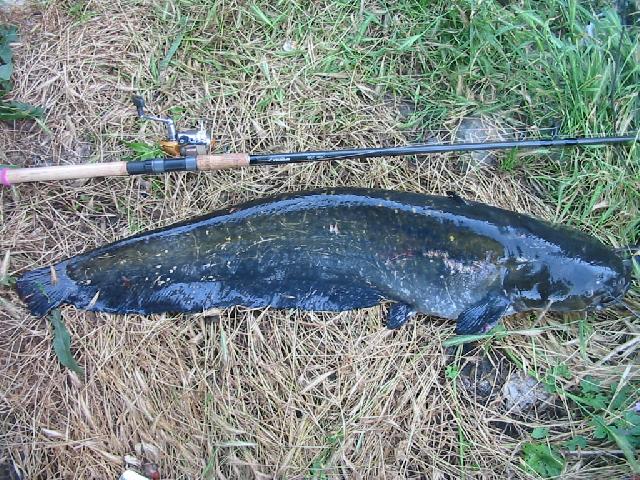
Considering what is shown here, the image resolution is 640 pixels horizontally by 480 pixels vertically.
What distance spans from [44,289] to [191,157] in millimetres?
983

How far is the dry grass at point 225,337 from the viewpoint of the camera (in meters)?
2.63

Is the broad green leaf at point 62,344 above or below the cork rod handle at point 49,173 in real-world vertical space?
below

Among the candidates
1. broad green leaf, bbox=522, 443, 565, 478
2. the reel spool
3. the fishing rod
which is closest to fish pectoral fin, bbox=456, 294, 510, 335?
broad green leaf, bbox=522, 443, 565, 478

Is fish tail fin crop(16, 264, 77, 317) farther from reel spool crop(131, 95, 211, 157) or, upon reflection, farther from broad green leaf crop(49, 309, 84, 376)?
reel spool crop(131, 95, 211, 157)

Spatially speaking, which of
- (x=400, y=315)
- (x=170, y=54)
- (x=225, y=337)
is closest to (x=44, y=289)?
(x=225, y=337)

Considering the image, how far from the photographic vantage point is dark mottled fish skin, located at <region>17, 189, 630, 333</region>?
8.73 ft

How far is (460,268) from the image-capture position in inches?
107

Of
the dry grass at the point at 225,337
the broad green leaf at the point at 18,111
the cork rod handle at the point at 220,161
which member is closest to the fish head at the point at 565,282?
the dry grass at the point at 225,337

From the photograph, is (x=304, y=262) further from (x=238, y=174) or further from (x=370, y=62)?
(x=370, y=62)

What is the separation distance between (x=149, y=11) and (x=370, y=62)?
1.34 metres

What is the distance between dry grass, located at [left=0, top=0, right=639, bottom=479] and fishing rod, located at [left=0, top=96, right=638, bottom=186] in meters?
0.24

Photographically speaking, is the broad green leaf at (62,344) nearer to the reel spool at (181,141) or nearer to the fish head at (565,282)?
the reel spool at (181,141)

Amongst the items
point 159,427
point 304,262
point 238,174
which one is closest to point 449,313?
point 304,262

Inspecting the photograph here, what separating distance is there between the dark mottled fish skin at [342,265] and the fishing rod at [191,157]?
0.20 metres
